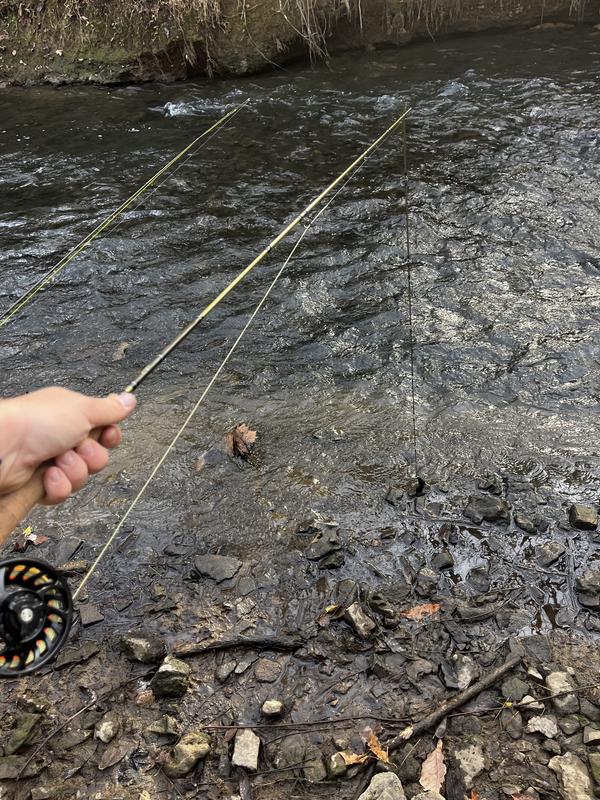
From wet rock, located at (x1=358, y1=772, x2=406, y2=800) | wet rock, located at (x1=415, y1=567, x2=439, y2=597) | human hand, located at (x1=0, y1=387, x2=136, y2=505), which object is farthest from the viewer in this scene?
wet rock, located at (x1=415, y1=567, x2=439, y2=597)

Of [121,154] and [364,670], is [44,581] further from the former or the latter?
[121,154]

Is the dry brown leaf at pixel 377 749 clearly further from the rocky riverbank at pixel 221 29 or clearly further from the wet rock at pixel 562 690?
the rocky riverbank at pixel 221 29

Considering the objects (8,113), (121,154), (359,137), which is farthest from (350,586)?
(8,113)

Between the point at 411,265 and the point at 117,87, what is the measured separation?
8421mm

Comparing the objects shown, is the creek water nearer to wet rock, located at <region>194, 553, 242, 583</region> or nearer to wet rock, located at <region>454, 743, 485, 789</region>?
wet rock, located at <region>194, 553, 242, 583</region>

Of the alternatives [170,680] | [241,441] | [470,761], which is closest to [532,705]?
[470,761]

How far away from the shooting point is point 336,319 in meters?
5.54

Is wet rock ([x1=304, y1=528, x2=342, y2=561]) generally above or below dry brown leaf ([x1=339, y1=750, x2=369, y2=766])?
above

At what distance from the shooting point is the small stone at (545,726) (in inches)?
104

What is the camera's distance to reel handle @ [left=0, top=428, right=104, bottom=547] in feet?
6.83

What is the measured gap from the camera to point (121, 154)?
8789 mm

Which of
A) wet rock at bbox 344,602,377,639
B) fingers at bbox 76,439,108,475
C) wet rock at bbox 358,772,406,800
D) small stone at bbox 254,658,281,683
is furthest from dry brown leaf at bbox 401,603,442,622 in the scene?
fingers at bbox 76,439,108,475

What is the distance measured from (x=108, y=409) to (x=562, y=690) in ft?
7.60

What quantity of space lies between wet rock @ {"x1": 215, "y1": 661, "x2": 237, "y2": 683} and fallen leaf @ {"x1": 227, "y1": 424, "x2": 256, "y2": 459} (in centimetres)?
154
